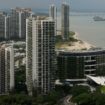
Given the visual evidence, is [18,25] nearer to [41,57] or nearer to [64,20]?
[64,20]

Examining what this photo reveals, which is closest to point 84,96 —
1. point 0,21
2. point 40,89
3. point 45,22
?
point 40,89

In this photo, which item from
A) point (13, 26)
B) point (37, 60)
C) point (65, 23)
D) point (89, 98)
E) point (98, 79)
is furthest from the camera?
point (65, 23)

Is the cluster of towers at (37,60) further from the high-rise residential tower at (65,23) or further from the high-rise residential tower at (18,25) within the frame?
the high-rise residential tower at (65,23)

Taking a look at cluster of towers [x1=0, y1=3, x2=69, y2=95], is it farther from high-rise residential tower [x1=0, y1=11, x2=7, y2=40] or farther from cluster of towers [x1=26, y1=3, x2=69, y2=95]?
high-rise residential tower [x1=0, y1=11, x2=7, y2=40]

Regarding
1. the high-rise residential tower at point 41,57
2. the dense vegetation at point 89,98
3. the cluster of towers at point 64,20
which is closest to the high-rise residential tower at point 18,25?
the cluster of towers at point 64,20

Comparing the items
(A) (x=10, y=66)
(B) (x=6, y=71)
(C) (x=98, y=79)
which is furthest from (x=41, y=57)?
(C) (x=98, y=79)

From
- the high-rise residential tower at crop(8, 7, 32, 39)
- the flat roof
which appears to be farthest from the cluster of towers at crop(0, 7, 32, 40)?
the flat roof
